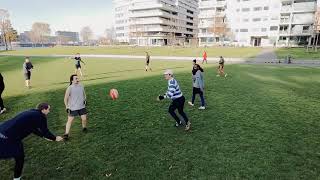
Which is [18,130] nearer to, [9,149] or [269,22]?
[9,149]

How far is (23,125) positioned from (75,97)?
3088mm

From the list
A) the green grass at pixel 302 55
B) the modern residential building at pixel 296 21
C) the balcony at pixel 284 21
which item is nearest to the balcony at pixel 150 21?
the balcony at pixel 284 21

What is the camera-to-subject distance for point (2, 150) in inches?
206

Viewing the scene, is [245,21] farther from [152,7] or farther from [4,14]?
[4,14]

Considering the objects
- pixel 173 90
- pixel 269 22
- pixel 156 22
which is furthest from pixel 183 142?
pixel 156 22

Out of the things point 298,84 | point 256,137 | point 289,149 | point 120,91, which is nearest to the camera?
point 289,149

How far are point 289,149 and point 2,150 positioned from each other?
7.67m

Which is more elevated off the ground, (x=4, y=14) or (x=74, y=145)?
(x=4, y=14)

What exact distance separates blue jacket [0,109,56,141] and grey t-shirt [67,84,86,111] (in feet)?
8.58

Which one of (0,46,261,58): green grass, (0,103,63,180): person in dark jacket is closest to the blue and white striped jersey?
(0,103,63,180): person in dark jacket

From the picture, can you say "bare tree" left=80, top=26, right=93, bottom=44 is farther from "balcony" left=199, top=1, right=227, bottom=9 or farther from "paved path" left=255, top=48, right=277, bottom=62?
"paved path" left=255, top=48, right=277, bottom=62

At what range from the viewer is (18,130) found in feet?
17.4

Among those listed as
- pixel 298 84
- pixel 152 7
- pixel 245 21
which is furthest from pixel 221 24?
pixel 298 84

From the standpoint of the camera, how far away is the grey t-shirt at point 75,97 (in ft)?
27.3
